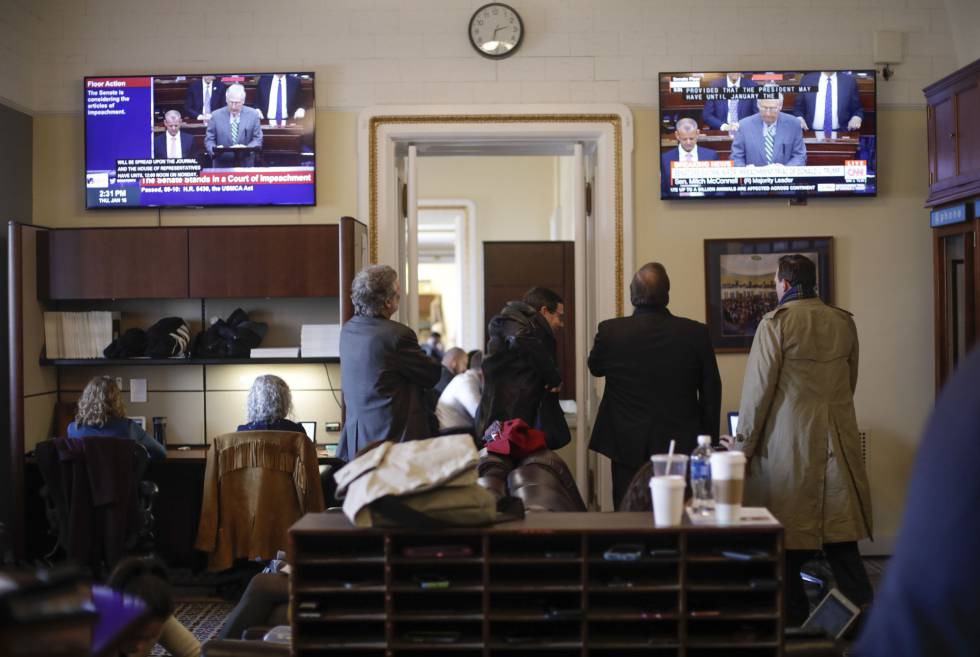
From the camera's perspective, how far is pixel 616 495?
4.55 m

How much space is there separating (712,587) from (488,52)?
13.3ft

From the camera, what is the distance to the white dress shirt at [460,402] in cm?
602

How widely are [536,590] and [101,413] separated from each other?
313cm

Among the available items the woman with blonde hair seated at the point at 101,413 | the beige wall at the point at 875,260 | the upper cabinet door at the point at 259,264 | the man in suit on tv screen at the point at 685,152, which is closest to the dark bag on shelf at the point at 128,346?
the upper cabinet door at the point at 259,264

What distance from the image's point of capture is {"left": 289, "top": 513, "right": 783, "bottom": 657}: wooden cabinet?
2.42m

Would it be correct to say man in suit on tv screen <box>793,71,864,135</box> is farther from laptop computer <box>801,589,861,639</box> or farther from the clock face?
laptop computer <box>801,589,861,639</box>

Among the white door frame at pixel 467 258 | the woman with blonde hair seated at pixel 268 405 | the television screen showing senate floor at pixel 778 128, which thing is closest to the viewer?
the woman with blonde hair seated at pixel 268 405

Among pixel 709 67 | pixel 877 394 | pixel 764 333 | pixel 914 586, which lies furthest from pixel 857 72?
pixel 914 586

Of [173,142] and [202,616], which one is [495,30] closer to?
[173,142]

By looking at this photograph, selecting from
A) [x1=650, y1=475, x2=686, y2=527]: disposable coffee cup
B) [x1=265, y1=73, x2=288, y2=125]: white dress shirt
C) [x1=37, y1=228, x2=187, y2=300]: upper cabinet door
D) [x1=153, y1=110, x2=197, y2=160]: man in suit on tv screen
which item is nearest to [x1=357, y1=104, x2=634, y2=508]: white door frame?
[x1=265, y1=73, x2=288, y2=125]: white dress shirt

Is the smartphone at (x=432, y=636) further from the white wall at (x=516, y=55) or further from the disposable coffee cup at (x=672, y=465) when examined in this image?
the white wall at (x=516, y=55)

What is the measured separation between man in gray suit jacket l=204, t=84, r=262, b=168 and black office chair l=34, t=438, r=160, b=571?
5.98ft

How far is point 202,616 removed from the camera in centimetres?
482

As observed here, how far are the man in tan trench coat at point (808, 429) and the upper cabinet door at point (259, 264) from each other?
2481 mm
